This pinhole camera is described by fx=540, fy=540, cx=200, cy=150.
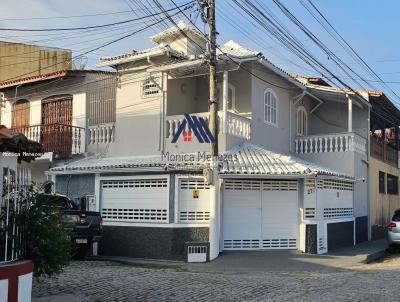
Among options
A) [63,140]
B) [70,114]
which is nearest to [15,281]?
[63,140]

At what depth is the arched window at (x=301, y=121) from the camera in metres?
21.1

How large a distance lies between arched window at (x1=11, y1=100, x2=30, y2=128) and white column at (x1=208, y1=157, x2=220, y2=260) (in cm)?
958

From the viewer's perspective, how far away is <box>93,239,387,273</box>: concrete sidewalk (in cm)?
1327

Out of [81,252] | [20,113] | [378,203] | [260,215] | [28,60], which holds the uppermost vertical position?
[28,60]

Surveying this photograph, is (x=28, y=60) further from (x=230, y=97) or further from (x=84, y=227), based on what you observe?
(x=84, y=227)

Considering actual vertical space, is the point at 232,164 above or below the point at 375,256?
above

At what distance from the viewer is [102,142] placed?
18547 mm

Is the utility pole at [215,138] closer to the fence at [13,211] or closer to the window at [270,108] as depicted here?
the window at [270,108]

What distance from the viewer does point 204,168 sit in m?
14.5

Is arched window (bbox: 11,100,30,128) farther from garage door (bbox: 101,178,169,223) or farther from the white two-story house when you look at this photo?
garage door (bbox: 101,178,169,223)

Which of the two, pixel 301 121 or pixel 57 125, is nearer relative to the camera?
pixel 57 125

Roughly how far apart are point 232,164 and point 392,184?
13377 mm

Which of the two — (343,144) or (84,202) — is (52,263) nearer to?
(84,202)

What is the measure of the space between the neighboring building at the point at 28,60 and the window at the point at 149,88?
11.4 meters
